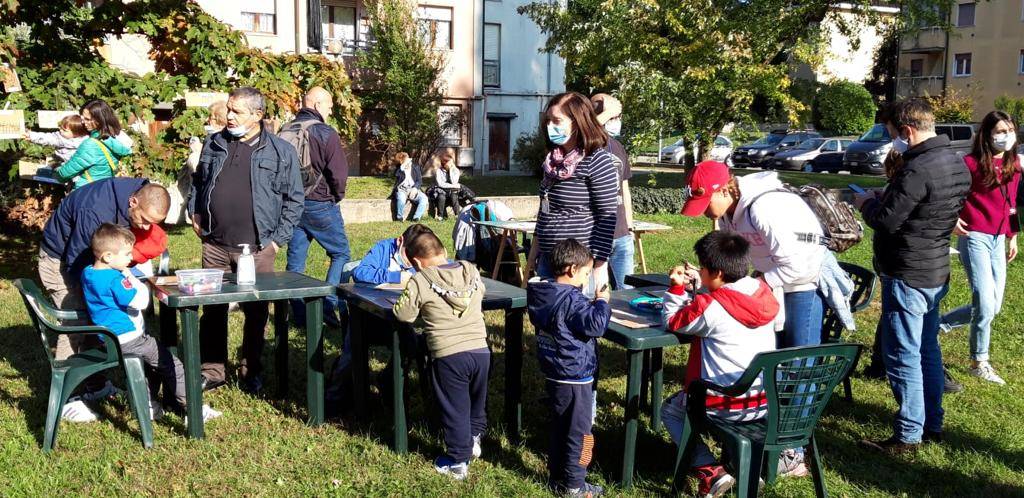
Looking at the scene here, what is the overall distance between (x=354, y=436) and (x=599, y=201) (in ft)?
5.92

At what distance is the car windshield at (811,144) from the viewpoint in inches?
1249

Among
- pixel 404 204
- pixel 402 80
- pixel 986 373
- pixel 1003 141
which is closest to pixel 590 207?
pixel 1003 141

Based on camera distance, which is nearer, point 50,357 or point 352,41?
point 50,357

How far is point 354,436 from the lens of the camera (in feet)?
16.2

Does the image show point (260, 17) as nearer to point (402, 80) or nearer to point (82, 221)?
point (402, 80)

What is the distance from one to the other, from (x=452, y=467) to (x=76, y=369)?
77.6 inches

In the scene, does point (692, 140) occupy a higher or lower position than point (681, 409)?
higher

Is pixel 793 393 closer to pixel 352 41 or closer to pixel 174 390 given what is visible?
pixel 174 390

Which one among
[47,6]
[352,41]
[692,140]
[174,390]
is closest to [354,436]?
[174,390]

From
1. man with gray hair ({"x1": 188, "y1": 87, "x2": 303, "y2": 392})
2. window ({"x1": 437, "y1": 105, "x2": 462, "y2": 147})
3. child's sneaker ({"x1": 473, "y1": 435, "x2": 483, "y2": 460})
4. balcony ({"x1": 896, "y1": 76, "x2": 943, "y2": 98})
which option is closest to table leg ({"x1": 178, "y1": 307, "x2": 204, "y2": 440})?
man with gray hair ({"x1": 188, "y1": 87, "x2": 303, "y2": 392})

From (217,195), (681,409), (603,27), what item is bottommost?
(681,409)

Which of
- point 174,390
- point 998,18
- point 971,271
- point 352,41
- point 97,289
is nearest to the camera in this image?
point 97,289

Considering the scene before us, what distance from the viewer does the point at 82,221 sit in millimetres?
4926

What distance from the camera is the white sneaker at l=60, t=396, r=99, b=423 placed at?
5105mm
